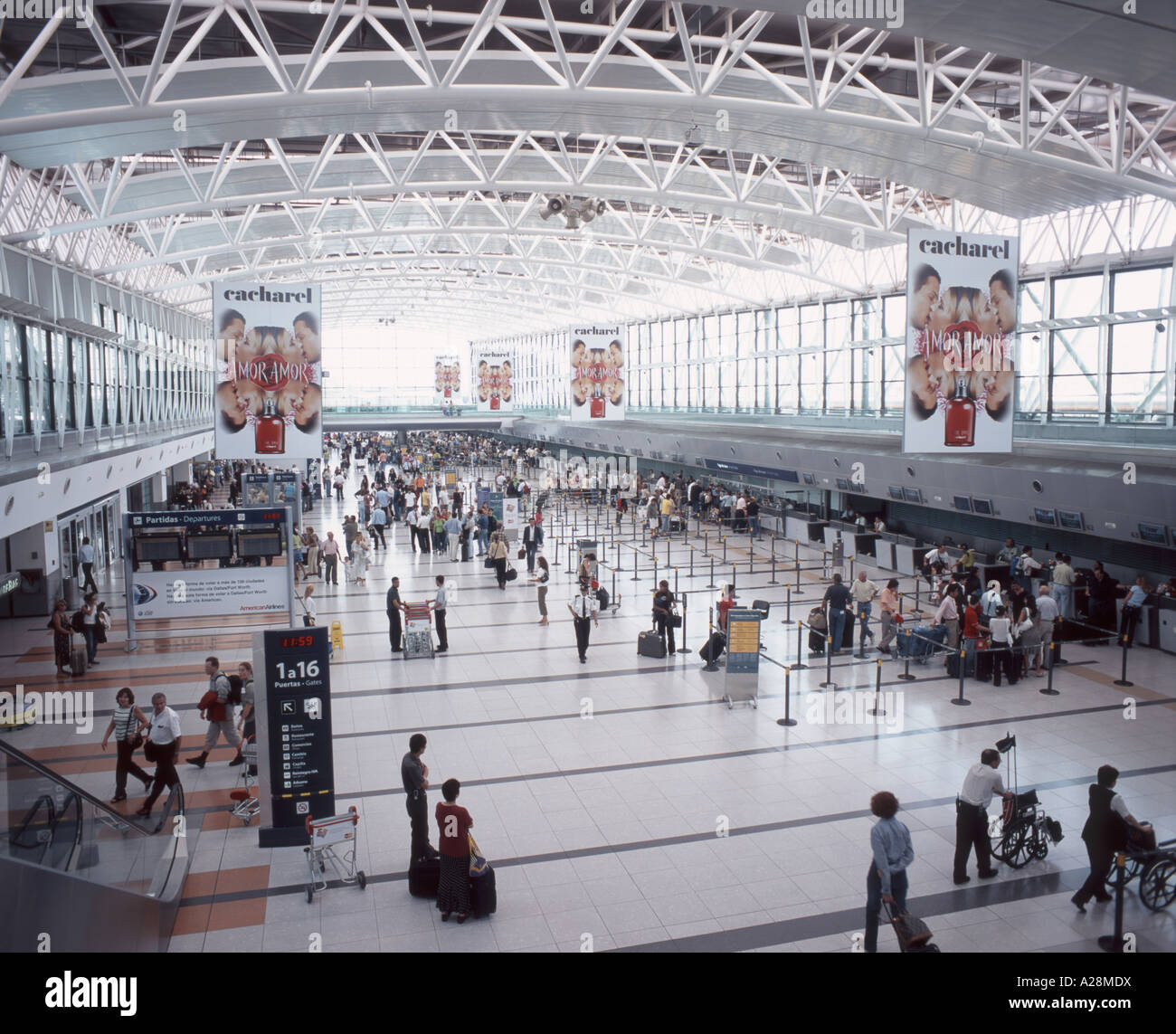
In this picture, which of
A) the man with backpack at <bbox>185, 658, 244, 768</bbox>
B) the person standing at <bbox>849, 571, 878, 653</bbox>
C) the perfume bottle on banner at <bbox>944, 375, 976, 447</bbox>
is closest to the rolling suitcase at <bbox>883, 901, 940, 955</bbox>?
the man with backpack at <bbox>185, 658, 244, 768</bbox>

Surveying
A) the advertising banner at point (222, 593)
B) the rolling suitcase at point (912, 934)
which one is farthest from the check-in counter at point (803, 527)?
the rolling suitcase at point (912, 934)

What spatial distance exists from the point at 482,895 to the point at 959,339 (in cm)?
919

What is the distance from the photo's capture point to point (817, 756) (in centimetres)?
1070

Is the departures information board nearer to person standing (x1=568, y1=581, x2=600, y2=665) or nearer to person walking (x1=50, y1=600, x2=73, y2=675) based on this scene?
person standing (x1=568, y1=581, x2=600, y2=665)

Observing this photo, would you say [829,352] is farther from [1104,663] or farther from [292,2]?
[292,2]

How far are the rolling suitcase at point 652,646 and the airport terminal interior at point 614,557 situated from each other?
0.12m

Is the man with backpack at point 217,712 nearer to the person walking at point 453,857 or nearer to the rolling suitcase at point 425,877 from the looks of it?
the rolling suitcase at point 425,877

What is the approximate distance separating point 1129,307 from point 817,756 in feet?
52.8

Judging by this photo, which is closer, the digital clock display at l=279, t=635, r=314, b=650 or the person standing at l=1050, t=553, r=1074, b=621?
the digital clock display at l=279, t=635, r=314, b=650

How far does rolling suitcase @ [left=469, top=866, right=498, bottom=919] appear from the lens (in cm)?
721

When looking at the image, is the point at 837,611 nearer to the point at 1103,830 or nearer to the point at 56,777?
the point at 1103,830
